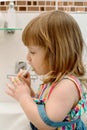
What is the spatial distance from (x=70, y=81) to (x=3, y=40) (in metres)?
0.79

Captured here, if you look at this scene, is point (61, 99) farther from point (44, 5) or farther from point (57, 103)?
point (44, 5)

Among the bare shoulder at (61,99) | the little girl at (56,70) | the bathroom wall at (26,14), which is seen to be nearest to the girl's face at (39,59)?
the little girl at (56,70)

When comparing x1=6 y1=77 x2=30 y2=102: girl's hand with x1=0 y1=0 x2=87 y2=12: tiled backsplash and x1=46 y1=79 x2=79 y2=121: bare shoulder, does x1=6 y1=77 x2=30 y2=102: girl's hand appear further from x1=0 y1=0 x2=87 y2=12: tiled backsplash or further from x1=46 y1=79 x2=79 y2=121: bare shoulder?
x1=0 y1=0 x2=87 y2=12: tiled backsplash

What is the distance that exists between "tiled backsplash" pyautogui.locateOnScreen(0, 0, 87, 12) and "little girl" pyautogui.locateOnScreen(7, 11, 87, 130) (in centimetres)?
65

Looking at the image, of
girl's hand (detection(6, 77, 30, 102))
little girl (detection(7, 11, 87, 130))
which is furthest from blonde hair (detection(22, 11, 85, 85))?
girl's hand (detection(6, 77, 30, 102))

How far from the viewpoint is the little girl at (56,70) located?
977 millimetres

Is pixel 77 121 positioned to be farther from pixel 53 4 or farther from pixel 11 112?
pixel 53 4

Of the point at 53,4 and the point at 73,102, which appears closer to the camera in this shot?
the point at 73,102

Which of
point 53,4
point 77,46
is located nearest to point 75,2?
point 53,4

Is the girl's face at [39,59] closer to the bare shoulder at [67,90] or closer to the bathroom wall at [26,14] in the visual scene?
the bare shoulder at [67,90]

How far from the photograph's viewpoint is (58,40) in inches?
40.1

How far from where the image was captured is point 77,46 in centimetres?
105

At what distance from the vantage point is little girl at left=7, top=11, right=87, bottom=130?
98 cm

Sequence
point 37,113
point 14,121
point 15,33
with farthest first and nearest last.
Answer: point 15,33, point 14,121, point 37,113
